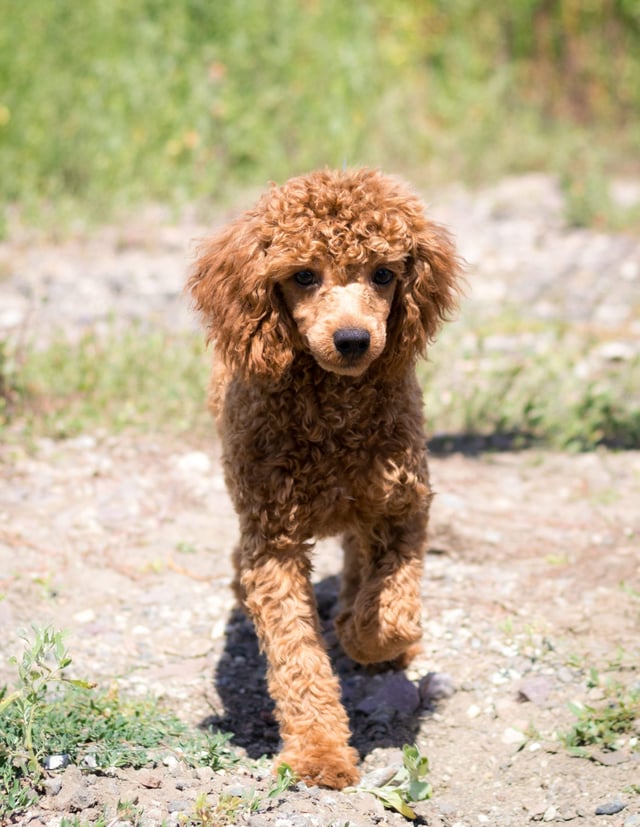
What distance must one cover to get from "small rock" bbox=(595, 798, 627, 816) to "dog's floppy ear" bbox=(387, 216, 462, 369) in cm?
148

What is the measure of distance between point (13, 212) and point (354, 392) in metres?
6.17

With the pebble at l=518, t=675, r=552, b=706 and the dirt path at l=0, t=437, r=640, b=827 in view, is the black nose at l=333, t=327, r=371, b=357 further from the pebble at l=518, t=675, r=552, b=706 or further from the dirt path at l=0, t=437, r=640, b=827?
the pebble at l=518, t=675, r=552, b=706

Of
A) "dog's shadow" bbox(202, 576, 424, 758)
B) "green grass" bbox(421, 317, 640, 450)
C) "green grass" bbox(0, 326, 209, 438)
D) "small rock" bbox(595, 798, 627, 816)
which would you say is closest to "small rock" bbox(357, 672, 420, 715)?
"dog's shadow" bbox(202, 576, 424, 758)

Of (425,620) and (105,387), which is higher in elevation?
(105,387)

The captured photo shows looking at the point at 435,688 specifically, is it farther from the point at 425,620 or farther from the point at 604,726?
the point at 604,726

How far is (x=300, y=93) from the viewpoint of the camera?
10.5 m

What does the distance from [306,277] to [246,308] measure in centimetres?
23

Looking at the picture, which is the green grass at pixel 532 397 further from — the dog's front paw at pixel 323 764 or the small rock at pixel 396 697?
the dog's front paw at pixel 323 764

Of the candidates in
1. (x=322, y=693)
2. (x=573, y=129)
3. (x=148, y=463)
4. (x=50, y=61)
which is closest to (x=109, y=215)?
(x=50, y=61)

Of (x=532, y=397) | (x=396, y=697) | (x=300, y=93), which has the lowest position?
(x=396, y=697)

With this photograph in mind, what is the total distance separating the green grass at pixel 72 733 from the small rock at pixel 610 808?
1.12m

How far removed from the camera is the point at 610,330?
757 cm

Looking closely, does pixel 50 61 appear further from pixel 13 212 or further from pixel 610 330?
pixel 610 330

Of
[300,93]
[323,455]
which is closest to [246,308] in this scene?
[323,455]
